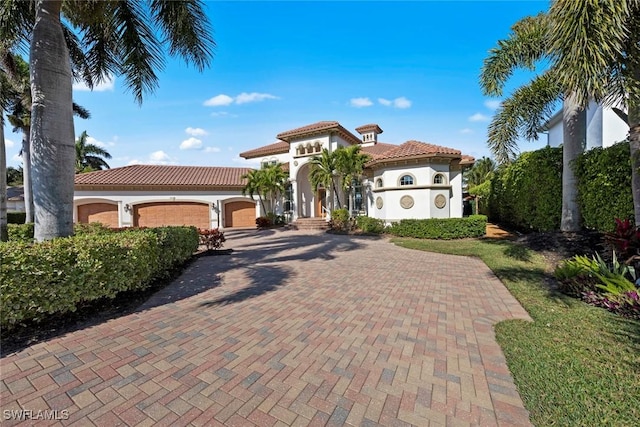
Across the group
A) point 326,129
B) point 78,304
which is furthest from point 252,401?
point 326,129

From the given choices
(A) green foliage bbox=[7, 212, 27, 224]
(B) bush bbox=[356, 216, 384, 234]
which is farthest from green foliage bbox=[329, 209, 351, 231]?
(A) green foliage bbox=[7, 212, 27, 224]

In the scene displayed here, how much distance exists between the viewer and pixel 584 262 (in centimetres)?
592

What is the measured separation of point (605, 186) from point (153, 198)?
27.4m

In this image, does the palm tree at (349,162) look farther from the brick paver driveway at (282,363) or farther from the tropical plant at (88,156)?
the tropical plant at (88,156)

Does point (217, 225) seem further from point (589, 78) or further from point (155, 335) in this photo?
point (589, 78)

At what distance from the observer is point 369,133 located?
32.9m

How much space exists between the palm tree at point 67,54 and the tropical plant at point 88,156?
31.6 meters

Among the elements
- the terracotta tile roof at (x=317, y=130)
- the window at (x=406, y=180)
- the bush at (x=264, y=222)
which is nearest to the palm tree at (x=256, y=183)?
the bush at (x=264, y=222)

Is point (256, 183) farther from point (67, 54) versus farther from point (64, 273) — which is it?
point (64, 273)

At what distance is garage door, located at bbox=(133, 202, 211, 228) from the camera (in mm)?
23203

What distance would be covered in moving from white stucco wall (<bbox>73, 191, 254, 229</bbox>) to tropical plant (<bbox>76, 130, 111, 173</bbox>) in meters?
15.4

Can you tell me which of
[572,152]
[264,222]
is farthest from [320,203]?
[572,152]

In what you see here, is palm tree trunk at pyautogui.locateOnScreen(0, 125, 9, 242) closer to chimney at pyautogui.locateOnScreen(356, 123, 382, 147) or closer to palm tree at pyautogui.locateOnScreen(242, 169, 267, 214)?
palm tree at pyautogui.locateOnScreen(242, 169, 267, 214)

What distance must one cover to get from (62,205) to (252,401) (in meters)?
5.64
